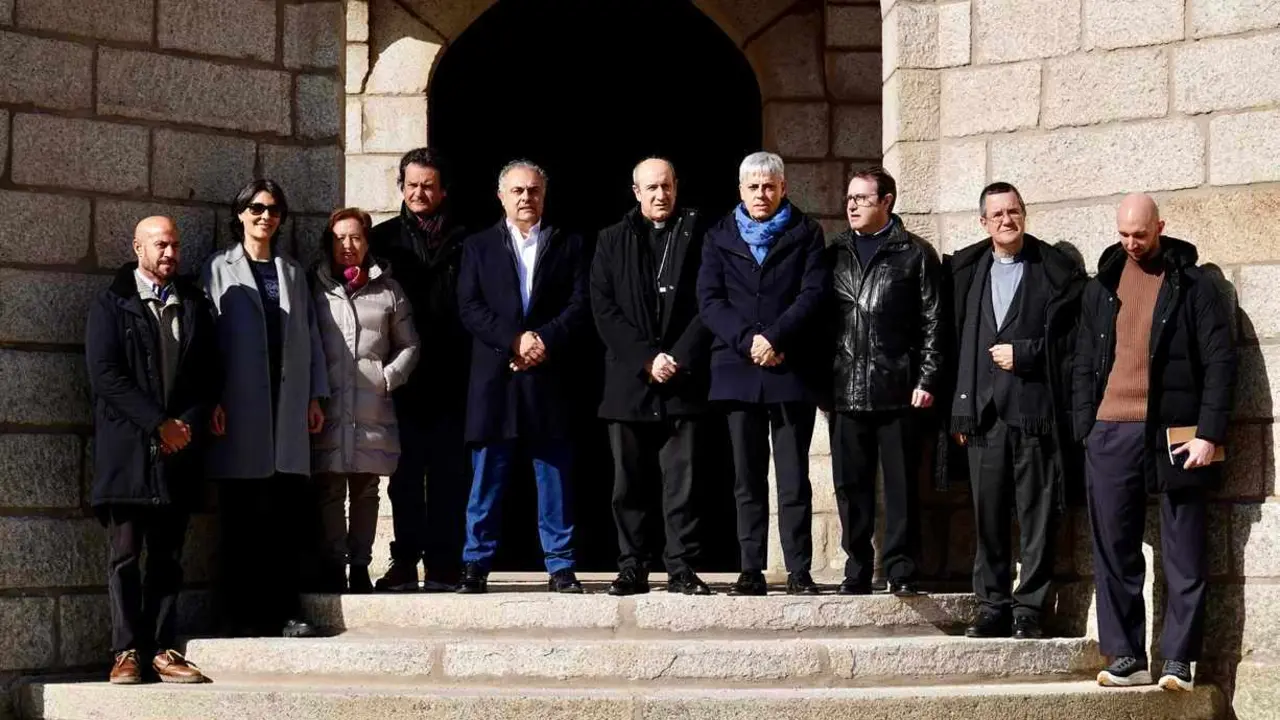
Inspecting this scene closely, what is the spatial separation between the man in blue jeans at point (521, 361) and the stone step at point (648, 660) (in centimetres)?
64

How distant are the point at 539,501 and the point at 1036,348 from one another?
2014 mm

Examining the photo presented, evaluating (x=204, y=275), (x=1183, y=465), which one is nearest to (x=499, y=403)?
(x=204, y=275)

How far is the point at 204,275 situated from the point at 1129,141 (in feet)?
12.3

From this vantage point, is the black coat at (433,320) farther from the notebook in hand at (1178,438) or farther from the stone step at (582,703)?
the notebook in hand at (1178,438)

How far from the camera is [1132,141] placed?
26.2 ft

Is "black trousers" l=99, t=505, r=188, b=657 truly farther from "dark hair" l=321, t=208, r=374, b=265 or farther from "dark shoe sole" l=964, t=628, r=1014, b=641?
"dark shoe sole" l=964, t=628, r=1014, b=641

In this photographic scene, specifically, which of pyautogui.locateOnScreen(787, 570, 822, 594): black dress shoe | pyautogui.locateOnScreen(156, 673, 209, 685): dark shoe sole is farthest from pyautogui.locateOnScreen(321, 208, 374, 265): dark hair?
pyautogui.locateOnScreen(787, 570, 822, 594): black dress shoe

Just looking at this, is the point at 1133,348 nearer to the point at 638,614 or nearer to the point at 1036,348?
the point at 1036,348

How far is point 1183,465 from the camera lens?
725 cm

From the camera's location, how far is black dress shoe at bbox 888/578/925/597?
7523 mm

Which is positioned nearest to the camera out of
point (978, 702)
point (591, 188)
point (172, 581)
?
point (978, 702)

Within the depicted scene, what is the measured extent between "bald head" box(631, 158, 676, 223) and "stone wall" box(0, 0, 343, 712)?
1.45 metres

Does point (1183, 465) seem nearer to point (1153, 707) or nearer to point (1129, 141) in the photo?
point (1153, 707)

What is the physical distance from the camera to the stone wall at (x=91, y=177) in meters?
7.54
